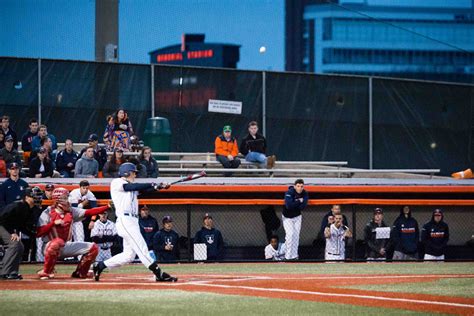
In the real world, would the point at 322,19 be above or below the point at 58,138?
above

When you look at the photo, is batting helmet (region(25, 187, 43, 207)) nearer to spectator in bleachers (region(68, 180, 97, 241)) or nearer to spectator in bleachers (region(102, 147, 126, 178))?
spectator in bleachers (region(68, 180, 97, 241))

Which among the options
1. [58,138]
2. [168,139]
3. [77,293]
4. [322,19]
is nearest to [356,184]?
[168,139]

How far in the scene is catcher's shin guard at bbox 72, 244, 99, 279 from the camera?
15539 mm

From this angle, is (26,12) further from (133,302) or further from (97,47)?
(133,302)

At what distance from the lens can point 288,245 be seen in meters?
20.4

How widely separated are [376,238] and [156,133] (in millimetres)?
5683

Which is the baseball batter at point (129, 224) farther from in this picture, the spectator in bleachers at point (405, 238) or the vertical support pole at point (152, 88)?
the vertical support pole at point (152, 88)

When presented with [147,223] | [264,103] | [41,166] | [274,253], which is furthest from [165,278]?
[264,103]

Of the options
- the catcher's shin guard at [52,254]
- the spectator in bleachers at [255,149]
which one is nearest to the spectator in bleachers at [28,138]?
the spectator in bleachers at [255,149]

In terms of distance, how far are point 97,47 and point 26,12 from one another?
2.12m

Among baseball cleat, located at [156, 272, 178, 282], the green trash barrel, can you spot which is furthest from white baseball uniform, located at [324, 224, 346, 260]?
baseball cleat, located at [156, 272, 178, 282]

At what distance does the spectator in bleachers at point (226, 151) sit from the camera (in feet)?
74.4

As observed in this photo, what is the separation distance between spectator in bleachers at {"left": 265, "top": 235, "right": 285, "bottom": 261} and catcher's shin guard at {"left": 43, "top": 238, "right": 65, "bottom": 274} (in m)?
6.24

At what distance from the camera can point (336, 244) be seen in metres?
20.6
